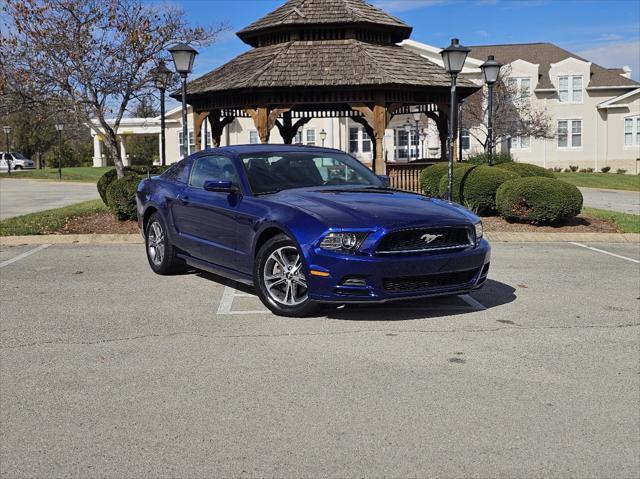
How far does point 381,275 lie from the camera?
6.47 meters

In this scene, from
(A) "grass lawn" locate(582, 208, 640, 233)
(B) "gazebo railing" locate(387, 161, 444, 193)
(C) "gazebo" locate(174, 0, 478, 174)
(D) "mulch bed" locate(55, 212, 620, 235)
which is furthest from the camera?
(B) "gazebo railing" locate(387, 161, 444, 193)

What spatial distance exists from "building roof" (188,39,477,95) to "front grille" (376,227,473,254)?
12543mm

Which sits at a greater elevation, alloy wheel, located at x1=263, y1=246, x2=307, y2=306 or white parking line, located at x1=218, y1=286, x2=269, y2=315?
alloy wheel, located at x1=263, y1=246, x2=307, y2=306

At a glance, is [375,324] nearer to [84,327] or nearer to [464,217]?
[464,217]

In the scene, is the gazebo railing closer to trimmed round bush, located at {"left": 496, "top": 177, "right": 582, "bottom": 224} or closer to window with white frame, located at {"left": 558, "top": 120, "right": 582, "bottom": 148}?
trimmed round bush, located at {"left": 496, "top": 177, "right": 582, "bottom": 224}

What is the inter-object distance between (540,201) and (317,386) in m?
10.6

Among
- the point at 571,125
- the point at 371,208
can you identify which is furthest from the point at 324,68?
the point at 571,125

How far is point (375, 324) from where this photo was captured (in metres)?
6.80

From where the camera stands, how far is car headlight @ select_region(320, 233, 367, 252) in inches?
256

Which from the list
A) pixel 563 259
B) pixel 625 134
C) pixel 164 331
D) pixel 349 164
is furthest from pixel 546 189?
pixel 625 134

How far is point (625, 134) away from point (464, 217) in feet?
153

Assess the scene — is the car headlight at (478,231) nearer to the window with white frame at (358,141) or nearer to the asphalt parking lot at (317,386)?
the asphalt parking lot at (317,386)

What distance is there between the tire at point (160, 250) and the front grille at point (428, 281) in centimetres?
346

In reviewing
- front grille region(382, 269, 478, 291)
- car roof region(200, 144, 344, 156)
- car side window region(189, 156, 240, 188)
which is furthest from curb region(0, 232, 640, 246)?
front grille region(382, 269, 478, 291)
